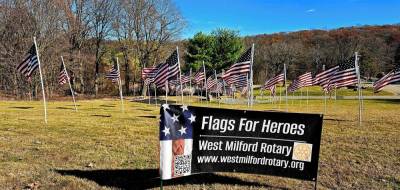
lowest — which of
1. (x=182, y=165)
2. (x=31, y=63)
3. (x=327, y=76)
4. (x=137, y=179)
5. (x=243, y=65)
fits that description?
(x=137, y=179)

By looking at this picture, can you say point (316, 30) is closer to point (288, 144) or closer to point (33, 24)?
point (33, 24)

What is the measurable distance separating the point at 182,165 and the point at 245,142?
1.00m

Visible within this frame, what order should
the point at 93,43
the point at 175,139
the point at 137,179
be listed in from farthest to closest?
the point at 93,43 → the point at 137,179 → the point at 175,139

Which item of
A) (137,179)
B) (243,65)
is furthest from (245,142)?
(243,65)

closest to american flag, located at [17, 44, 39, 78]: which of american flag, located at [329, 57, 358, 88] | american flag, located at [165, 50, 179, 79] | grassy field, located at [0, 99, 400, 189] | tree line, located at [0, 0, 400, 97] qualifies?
grassy field, located at [0, 99, 400, 189]

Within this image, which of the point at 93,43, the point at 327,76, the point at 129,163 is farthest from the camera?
the point at 93,43

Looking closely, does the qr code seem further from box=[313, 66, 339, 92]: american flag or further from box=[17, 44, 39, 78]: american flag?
box=[313, 66, 339, 92]: american flag

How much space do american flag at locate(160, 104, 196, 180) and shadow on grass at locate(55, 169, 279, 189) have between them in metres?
0.73

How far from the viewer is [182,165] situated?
6.46m

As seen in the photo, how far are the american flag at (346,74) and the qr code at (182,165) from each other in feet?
39.6

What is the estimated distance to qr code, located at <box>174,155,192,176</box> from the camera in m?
6.38

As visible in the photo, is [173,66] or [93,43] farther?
[93,43]

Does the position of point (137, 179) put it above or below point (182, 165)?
below

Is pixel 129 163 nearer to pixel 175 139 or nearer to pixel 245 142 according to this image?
pixel 175 139
